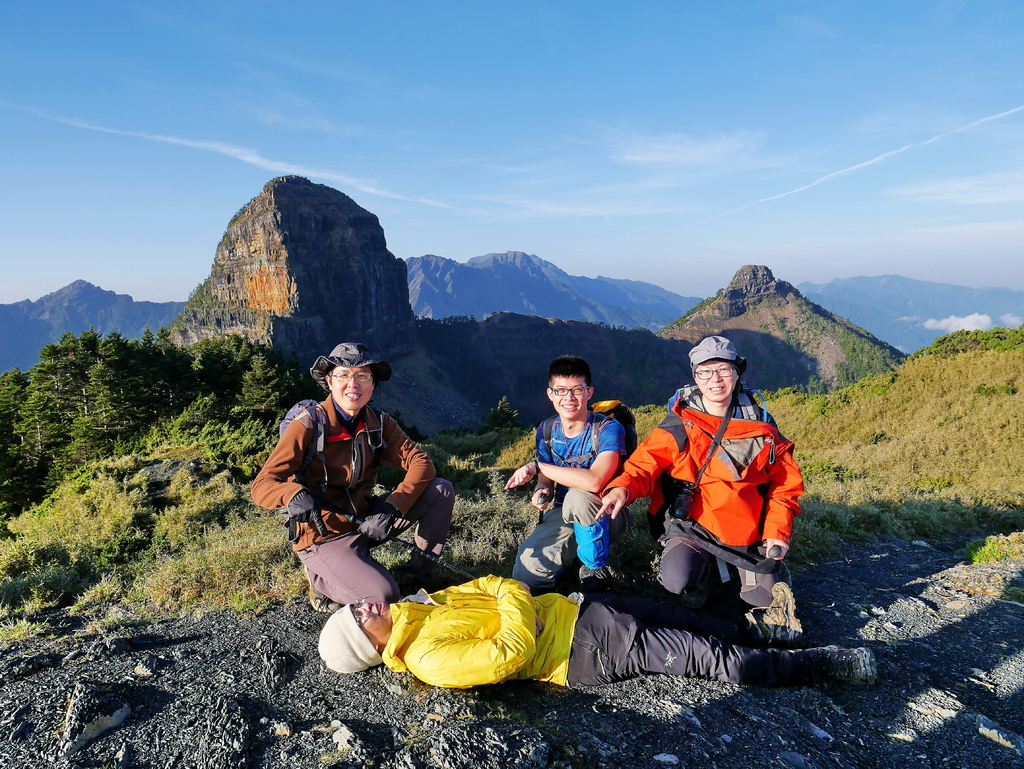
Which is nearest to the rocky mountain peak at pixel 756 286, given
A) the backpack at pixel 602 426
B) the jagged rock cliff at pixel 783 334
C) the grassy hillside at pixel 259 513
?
the jagged rock cliff at pixel 783 334

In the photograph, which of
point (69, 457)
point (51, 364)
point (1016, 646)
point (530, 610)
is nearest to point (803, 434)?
point (1016, 646)

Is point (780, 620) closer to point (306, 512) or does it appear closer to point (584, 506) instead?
point (584, 506)

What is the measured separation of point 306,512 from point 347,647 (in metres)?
1.04

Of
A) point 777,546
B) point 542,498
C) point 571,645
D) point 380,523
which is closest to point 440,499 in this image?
point 380,523

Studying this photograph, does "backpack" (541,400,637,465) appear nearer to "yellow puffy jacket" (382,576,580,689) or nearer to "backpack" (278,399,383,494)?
"yellow puffy jacket" (382,576,580,689)

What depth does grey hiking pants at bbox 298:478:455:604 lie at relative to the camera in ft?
12.0

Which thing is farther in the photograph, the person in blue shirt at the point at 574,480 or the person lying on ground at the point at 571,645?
the person in blue shirt at the point at 574,480

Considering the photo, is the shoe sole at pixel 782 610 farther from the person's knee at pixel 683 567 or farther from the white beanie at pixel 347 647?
the white beanie at pixel 347 647

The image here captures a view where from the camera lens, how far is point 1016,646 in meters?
3.47

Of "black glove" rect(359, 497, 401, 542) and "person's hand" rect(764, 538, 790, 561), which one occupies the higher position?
"black glove" rect(359, 497, 401, 542)

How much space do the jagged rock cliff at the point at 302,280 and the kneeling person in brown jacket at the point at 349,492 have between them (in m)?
95.2

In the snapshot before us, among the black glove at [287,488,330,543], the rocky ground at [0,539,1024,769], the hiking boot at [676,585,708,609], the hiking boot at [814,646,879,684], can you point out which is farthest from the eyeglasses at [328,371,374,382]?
the hiking boot at [814,646,879,684]

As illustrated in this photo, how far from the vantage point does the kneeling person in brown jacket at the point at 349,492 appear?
369 centimetres

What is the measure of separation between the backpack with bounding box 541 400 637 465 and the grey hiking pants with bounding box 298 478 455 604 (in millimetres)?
968
